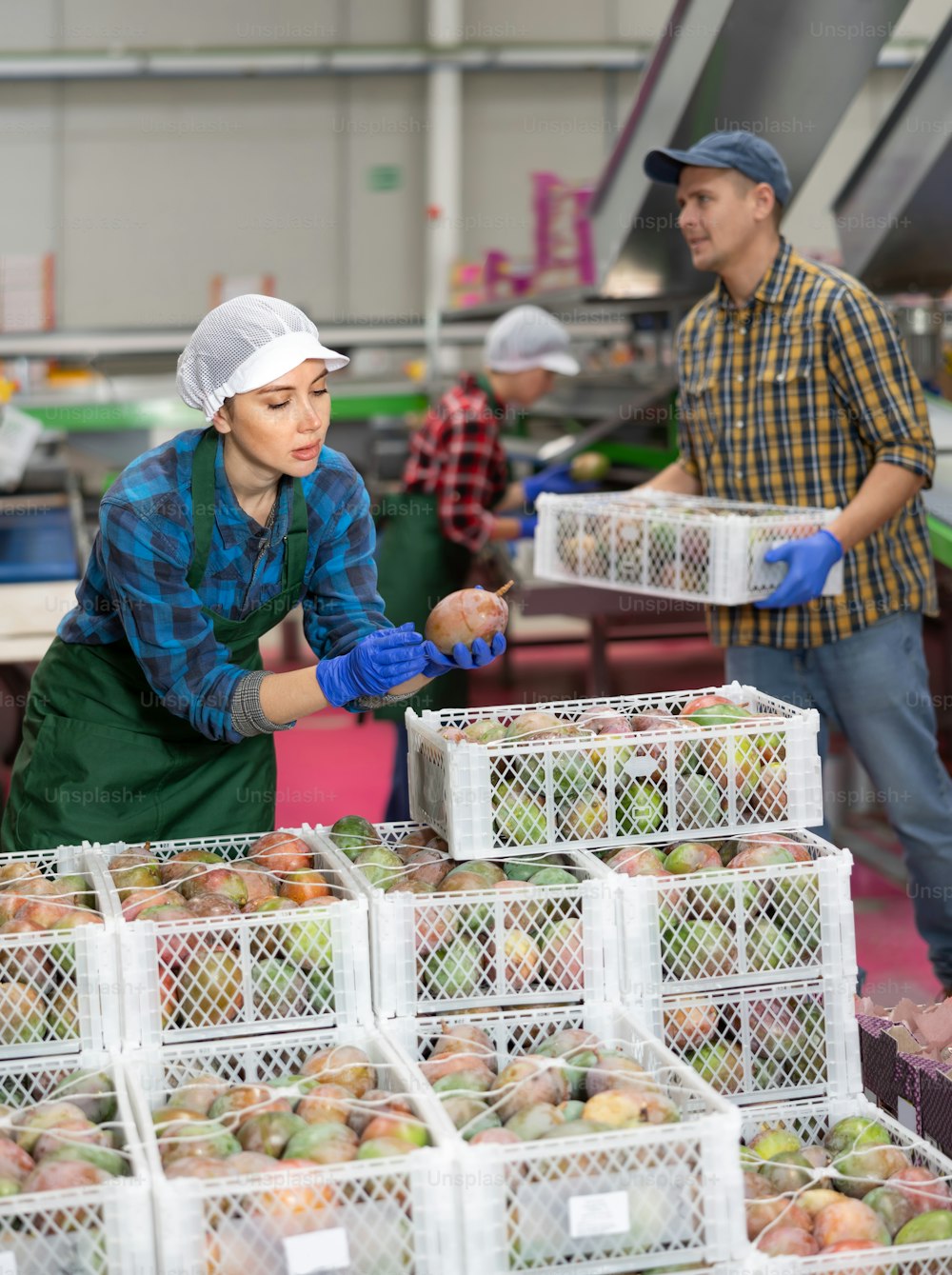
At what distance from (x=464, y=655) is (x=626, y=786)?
304mm

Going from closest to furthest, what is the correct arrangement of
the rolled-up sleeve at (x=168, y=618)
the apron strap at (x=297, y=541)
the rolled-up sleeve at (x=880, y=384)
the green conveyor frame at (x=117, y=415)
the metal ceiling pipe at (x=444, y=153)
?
the rolled-up sleeve at (x=168, y=618), the apron strap at (x=297, y=541), the rolled-up sleeve at (x=880, y=384), the green conveyor frame at (x=117, y=415), the metal ceiling pipe at (x=444, y=153)

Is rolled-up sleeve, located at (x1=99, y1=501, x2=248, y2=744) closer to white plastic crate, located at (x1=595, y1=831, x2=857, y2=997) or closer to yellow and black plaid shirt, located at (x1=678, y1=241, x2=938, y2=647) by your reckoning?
white plastic crate, located at (x1=595, y1=831, x2=857, y2=997)

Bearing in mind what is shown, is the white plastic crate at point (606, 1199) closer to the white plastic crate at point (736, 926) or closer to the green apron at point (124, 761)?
the white plastic crate at point (736, 926)

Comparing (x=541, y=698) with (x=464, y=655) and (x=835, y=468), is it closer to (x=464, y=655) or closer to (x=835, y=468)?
(x=835, y=468)

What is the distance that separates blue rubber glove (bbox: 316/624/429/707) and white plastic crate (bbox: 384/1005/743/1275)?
75cm

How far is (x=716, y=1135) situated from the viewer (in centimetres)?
145

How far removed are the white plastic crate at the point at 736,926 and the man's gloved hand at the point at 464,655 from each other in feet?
1.32

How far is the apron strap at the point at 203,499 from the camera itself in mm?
2246

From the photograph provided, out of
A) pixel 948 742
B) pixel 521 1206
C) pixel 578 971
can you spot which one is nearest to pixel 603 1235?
pixel 521 1206

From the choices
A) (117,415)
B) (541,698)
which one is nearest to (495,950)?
(541,698)

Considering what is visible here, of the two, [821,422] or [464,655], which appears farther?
[821,422]

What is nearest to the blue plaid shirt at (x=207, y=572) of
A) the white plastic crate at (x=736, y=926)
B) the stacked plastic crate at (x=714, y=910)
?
the stacked plastic crate at (x=714, y=910)

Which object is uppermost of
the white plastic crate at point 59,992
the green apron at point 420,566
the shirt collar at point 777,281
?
the shirt collar at point 777,281

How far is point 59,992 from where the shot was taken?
1705 mm
